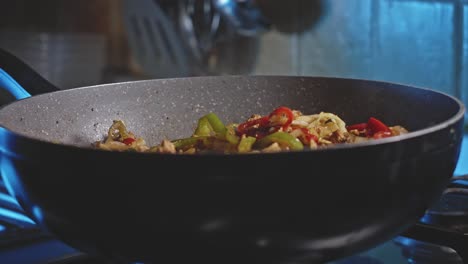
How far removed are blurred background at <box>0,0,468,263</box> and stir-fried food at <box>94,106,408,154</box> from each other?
0.79 metres

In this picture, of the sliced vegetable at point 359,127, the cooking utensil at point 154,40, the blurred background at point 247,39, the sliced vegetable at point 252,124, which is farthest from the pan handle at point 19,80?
the cooking utensil at point 154,40

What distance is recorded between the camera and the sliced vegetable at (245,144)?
60 cm

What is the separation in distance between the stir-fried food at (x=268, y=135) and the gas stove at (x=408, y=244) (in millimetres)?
103

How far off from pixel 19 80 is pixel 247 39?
1.28m

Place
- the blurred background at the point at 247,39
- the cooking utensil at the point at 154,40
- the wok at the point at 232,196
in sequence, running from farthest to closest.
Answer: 1. the cooking utensil at the point at 154,40
2. the blurred background at the point at 247,39
3. the wok at the point at 232,196

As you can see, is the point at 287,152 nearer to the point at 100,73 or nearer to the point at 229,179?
the point at 229,179

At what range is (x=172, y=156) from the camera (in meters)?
0.42

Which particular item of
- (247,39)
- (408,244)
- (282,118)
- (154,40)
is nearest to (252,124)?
(282,118)

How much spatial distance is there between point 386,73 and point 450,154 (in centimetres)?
112

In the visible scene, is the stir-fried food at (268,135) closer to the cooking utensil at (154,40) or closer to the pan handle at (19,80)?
the pan handle at (19,80)

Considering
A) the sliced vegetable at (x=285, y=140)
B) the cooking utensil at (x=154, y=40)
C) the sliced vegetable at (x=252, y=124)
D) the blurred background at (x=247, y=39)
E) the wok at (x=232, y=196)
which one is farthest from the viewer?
the cooking utensil at (x=154, y=40)

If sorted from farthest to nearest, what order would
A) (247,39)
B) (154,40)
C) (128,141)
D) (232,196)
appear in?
(154,40), (247,39), (128,141), (232,196)

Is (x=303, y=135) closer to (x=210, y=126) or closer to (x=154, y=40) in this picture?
(x=210, y=126)

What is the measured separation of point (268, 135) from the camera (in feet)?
2.11
